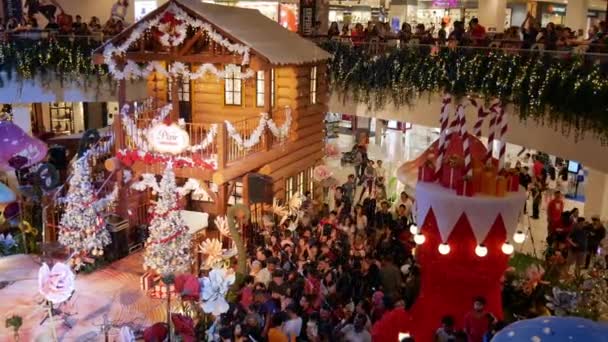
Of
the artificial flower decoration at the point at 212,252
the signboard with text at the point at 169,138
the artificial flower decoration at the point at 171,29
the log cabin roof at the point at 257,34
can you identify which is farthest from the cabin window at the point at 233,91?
the artificial flower decoration at the point at 212,252

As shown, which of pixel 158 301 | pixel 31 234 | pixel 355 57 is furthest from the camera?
pixel 355 57

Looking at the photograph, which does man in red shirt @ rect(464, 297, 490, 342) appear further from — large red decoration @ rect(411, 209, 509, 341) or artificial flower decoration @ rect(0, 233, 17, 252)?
artificial flower decoration @ rect(0, 233, 17, 252)

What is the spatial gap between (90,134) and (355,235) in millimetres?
8219

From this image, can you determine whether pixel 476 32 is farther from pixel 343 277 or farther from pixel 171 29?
pixel 343 277

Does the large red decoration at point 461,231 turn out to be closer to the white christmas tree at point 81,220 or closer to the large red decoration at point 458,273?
the large red decoration at point 458,273

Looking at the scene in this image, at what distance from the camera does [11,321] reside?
10.2 m

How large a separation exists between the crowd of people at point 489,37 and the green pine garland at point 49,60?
690 centimetres

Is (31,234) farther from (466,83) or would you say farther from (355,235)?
(466,83)

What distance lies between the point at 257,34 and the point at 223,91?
1975mm

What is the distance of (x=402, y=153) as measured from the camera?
28109mm

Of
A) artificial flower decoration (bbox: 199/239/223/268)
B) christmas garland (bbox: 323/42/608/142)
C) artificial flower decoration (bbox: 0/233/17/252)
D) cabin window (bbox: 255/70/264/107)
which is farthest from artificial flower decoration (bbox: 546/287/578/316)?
artificial flower decoration (bbox: 0/233/17/252)

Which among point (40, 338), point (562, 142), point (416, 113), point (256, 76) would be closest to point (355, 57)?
point (416, 113)

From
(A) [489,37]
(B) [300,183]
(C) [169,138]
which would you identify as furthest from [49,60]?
(A) [489,37]

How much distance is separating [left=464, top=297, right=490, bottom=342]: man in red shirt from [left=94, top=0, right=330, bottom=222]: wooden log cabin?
6202 mm
